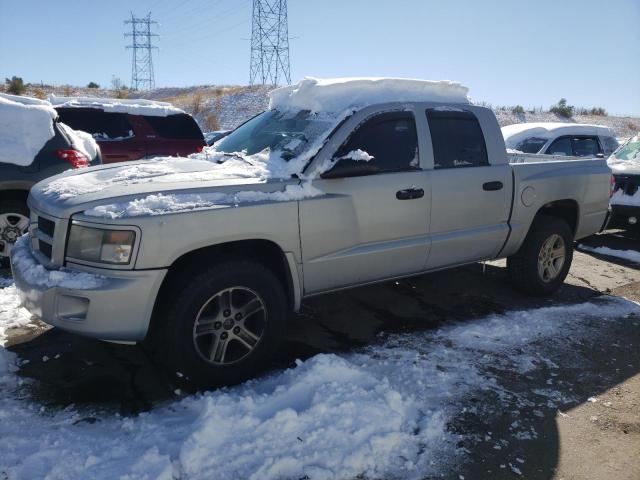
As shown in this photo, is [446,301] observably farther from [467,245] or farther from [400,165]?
[400,165]

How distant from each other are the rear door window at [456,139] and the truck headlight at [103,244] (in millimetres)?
2527

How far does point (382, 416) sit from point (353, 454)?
37cm

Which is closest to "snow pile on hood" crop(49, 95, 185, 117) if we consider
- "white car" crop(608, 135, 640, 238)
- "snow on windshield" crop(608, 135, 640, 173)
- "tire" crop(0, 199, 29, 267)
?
"tire" crop(0, 199, 29, 267)

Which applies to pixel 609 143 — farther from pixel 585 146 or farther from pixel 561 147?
pixel 561 147

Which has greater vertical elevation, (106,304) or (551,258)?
(106,304)

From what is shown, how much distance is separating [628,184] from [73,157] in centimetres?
794

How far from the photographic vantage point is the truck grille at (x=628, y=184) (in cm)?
784

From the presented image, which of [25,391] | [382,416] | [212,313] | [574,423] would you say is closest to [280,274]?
[212,313]

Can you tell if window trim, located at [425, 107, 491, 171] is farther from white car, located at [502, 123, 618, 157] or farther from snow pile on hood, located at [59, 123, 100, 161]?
white car, located at [502, 123, 618, 157]

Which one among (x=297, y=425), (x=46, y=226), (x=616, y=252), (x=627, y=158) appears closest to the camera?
(x=297, y=425)

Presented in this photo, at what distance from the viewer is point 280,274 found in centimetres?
358

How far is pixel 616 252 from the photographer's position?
7.47m

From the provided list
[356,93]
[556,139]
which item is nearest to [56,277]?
[356,93]

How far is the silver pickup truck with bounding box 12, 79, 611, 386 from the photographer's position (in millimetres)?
2875
